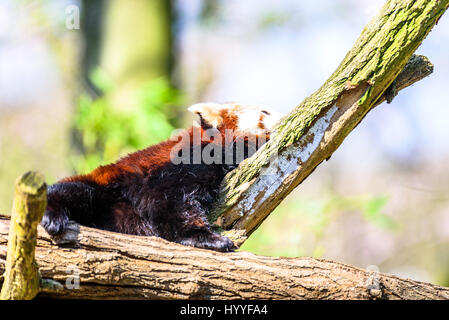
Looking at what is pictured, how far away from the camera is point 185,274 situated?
6.26 feet

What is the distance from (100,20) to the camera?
18.0 feet

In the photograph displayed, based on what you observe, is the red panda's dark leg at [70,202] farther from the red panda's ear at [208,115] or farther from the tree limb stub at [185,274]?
the red panda's ear at [208,115]

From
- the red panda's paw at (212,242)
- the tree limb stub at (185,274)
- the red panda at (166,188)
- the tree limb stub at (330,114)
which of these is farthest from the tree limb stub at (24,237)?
the tree limb stub at (330,114)

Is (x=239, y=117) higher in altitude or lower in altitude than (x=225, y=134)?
higher

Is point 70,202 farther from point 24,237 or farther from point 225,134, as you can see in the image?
point 225,134

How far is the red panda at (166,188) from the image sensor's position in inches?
85.3

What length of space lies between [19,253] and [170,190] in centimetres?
85

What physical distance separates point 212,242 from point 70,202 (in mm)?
616

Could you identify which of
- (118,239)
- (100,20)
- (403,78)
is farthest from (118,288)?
(100,20)

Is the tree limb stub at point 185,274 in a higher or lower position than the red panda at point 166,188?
lower

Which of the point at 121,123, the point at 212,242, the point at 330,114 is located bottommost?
the point at 212,242

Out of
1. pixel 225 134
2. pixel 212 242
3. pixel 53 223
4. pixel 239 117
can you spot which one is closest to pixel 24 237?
pixel 53 223

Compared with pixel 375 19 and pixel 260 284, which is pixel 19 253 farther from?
pixel 375 19

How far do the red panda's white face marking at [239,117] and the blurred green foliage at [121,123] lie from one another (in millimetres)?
1496
